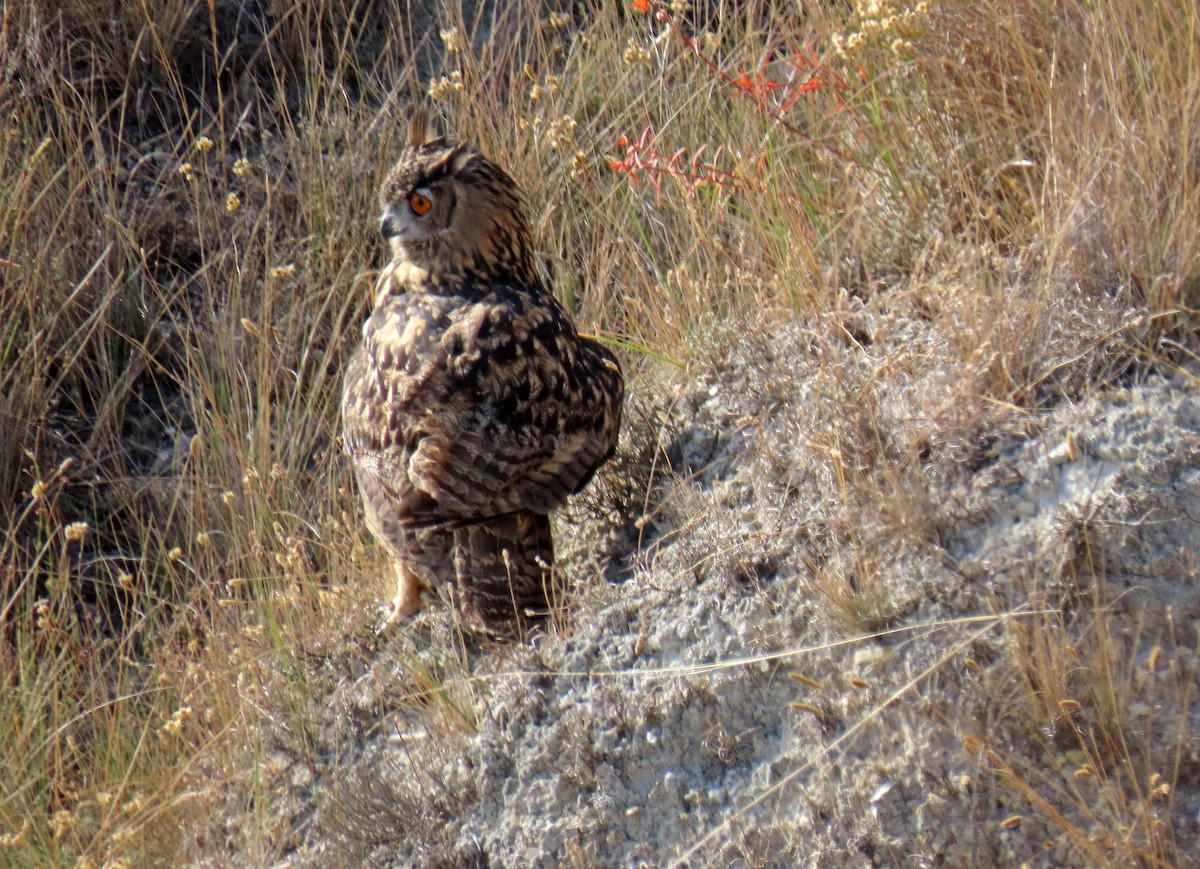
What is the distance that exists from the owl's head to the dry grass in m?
0.53

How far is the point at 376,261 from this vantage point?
5508 mm

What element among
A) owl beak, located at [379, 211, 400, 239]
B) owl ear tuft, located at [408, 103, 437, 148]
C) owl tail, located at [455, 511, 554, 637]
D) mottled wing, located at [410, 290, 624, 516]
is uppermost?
owl ear tuft, located at [408, 103, 437, 148]

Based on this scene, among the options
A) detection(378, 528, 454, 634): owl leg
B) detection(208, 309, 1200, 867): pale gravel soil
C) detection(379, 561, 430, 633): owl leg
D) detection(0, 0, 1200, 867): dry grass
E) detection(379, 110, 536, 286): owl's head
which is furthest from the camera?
detection(379, 561, 430, 633): owl leg

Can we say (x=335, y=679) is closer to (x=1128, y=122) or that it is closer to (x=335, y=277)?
(x=335, y=277)

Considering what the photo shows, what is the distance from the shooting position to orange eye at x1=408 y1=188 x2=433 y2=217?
12.5 ft

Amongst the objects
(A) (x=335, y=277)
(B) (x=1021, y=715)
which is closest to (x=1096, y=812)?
(B) (x=1021, y=715)

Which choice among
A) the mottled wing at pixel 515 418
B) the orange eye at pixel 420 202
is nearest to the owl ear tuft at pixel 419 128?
the orange eye at pixel 420 202

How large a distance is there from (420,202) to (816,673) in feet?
5.55

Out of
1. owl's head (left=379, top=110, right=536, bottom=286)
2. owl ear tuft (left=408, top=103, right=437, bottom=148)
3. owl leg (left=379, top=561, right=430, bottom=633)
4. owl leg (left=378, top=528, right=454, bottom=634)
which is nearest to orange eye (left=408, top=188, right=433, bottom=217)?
owl's head (left=379, top=110, right=536, bottom=286)

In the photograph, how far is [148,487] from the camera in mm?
5113

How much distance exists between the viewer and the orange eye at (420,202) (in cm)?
382

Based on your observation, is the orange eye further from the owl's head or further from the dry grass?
the dry grass

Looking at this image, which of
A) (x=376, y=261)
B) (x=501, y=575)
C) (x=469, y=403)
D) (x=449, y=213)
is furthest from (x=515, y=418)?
(x=376, y=261)

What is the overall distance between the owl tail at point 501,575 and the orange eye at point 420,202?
34.0 inches
